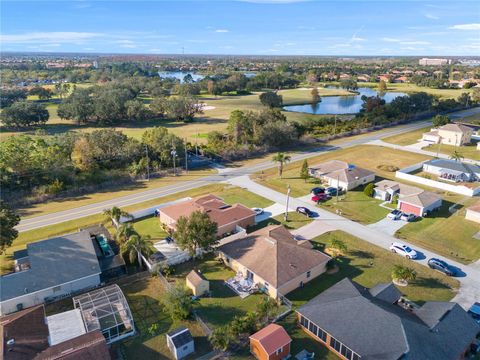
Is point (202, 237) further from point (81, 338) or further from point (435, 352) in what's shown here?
point (435, 352)

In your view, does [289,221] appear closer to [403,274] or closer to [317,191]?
[317,191]

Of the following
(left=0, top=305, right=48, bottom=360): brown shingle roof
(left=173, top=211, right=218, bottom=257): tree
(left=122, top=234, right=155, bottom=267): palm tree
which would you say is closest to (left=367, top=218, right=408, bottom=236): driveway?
(left=173, top=211, right=218, bottom=257): tree

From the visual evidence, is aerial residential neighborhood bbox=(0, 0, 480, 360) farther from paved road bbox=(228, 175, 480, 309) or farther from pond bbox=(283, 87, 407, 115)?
pond bbox=(283, 87, 407, 115)

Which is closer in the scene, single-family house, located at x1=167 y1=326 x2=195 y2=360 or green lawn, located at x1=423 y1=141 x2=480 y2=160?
single-family house, located at x1=167 y1=326 x2=195 y2=360

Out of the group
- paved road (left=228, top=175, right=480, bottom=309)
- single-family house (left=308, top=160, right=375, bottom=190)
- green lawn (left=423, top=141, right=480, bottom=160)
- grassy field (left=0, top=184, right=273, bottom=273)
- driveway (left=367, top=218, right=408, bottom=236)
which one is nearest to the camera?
paved road (left=228, top=175, right=480, bottom=309)

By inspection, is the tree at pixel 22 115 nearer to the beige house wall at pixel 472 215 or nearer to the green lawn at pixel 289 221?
the green lawn at pixel 289 221

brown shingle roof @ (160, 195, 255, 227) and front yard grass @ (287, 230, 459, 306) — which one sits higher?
brown shingle roof @ (160, 195, 255, 227)

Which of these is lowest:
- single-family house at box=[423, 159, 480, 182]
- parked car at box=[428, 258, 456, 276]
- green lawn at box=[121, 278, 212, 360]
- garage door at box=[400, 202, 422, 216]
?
green lawn at box=[121, 278, 212, 360]

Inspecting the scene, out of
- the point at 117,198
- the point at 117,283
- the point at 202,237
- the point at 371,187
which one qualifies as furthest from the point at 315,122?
the point at 117,283
